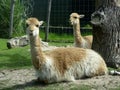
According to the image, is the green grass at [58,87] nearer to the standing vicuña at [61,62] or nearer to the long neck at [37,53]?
the standing vicuña at [61,62]

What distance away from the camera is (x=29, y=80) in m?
9.23

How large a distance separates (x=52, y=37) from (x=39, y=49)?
9539mm

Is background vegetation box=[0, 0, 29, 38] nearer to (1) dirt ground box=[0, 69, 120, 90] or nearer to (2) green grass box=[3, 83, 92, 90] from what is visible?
(1) dirt ground box=[0, 69, 120, 90]

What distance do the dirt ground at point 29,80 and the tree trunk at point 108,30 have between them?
1.03 metres

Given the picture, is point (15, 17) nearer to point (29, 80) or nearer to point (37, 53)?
point (29, 80)

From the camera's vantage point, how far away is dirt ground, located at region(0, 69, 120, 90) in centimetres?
855

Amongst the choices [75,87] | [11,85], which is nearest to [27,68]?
[11,85]

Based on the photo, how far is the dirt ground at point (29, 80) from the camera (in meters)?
8.55

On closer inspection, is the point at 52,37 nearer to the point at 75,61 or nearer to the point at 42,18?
the point at 42,18

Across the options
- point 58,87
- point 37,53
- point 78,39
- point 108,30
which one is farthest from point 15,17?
point 58,87

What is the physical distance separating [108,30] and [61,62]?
177 cm

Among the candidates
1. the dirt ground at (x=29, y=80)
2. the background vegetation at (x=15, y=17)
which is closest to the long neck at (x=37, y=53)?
the dirt ground at (x=29, y=80)

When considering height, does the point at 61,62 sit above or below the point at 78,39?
below

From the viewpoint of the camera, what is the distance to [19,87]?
28.4ft
